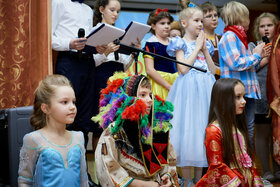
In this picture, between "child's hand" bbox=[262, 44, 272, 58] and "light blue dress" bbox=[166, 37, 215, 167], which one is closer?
"light blue dress" bbox=[166, 37, 215, 167]

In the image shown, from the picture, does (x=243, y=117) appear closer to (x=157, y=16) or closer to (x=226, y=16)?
(x=226, y=16)

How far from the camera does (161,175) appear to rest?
87.4 inches

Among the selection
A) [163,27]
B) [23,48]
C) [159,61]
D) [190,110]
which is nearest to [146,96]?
[190,110]

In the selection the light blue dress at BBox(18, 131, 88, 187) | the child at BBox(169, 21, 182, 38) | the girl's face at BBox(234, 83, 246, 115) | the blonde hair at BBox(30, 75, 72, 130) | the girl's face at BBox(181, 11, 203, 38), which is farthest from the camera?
the child at BBox(169, 21, 182, 38)

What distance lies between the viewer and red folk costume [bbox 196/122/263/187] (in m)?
2.21

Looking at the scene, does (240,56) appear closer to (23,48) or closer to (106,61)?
(106,61)

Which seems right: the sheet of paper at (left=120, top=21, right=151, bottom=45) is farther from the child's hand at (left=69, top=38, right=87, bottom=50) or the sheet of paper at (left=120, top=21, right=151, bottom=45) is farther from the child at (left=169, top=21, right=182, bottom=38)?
the child at (left=169, top=21, right=182, bottom=38)

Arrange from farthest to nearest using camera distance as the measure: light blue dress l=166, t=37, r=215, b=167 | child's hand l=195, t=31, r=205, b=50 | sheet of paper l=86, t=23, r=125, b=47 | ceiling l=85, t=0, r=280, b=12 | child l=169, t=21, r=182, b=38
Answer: ceiling l=85, t=0, r=280, b=12 < child l=169, t=21, r=182, b=38 < child's hand l=195, t=31, r=205, b=50 < light blue dress l=166, t=37, r=215, b=167 < sheet of paper l=86, t=23, r=125, b=47

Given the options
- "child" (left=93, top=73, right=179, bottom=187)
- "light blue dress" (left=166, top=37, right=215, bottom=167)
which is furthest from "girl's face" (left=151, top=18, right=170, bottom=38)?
"child" (left=93, top=73, right=179, bottom=187)

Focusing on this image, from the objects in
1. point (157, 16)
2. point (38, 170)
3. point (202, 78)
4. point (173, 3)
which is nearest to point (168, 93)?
point (202, 78)

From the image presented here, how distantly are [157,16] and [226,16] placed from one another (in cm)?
61

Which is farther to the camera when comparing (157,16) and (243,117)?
(157,16)

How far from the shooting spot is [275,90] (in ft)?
10.2

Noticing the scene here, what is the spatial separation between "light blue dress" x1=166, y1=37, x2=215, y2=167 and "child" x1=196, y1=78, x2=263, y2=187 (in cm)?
44
